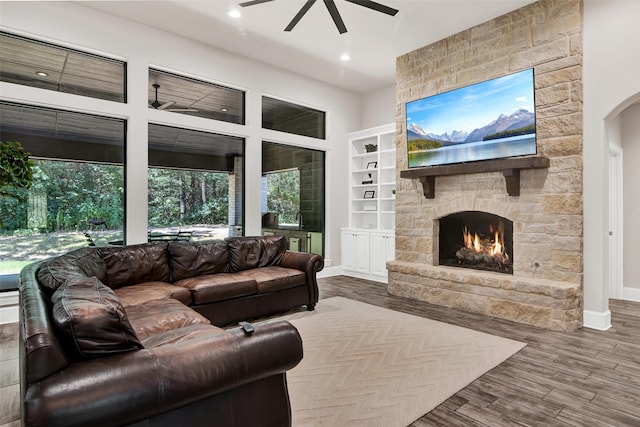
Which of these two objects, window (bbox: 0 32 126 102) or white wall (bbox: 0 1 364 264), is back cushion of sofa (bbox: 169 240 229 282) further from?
window (bbox: 0 32 126 102)

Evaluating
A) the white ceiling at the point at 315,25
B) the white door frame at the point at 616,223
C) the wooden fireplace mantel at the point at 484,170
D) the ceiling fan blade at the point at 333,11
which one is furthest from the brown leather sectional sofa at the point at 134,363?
the white door frame at the point at 616,223

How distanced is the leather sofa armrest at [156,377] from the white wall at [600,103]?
3673mm

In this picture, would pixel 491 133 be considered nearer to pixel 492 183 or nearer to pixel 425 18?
pixel 492 183

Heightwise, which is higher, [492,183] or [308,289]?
[492,183]

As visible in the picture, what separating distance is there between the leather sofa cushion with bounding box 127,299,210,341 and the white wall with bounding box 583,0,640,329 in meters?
3.95

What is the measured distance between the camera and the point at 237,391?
1.71 metres

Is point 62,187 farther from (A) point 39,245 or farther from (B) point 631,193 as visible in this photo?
(B) point 631,193

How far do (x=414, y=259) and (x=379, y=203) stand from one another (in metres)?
1.45

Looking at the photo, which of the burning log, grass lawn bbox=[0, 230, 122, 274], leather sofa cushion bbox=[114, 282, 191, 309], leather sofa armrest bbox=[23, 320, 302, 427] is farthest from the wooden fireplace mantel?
grass lawn bbox=[0, 230, 122, 274]

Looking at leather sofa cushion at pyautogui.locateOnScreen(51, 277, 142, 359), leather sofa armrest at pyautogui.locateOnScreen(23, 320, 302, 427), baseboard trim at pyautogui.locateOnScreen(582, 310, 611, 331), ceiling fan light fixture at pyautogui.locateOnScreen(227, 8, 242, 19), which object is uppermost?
ceiling fan light fixture at pyautogui.locateOnScreen(227, 8, 242, 19)

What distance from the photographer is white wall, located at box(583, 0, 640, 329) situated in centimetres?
376

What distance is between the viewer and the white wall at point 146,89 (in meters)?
4.11

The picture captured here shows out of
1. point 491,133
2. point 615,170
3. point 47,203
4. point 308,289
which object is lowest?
→ point 308,289

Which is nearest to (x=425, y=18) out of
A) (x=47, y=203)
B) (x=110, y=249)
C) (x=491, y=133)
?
(x=491, y=133)
